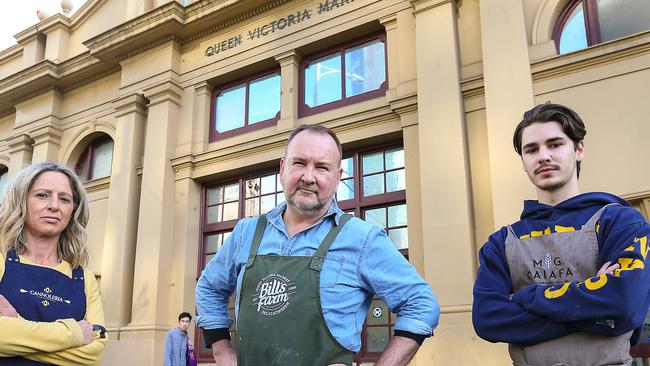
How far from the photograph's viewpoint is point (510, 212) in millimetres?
7074

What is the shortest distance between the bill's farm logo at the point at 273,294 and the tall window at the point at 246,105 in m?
8.66

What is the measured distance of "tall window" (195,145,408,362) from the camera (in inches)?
332

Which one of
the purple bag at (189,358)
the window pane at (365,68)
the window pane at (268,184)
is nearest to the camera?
the purple bag at (189,358)

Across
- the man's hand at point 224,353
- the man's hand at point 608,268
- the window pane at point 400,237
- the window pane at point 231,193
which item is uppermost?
the window pane at point 231,193

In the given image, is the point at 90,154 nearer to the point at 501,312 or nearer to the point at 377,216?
the point at 377,216

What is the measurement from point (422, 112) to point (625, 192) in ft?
9.79

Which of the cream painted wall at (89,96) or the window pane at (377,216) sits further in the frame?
the cream painted wall at (89,96)

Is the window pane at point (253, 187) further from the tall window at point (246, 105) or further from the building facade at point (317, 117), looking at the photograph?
the tall window at point (246, 105)

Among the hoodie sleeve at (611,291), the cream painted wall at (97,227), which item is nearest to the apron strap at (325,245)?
the hoodie sleeve at (611,291)

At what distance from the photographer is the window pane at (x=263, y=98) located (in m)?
10.7

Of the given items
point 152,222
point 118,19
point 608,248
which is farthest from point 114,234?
point 608,248

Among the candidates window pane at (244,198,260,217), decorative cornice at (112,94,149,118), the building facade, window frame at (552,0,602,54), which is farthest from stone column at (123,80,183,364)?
window frame at (552,0,602,54)

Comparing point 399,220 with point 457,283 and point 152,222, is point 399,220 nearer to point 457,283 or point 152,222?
point 457,283

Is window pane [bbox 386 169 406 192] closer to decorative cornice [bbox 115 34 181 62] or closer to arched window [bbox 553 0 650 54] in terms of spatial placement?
arched window [bbox 553 0 650 54]
